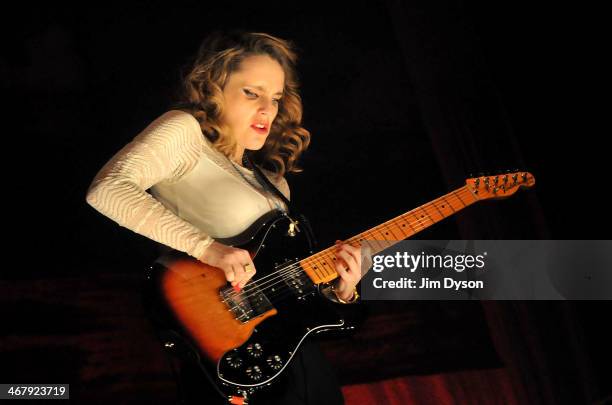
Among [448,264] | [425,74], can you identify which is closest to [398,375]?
[448,264]

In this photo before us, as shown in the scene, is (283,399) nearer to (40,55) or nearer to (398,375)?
(398,375)

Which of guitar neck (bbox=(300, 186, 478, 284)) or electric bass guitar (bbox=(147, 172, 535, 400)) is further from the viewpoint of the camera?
guitar neck (bbox=(300, 186, 478, 284))

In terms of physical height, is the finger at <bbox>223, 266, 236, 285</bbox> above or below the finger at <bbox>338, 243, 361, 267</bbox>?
above

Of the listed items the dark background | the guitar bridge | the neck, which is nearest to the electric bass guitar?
the guitar bridge

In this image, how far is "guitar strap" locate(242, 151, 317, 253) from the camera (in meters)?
1.63

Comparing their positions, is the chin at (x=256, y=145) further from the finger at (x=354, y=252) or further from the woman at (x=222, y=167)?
the finger at (x=354, y=252)

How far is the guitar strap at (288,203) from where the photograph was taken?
1.63 metres

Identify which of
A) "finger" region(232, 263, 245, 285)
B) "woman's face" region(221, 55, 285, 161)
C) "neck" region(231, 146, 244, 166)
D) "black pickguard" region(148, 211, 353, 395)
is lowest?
"black pickguard" region(148, 211, 353, 395)

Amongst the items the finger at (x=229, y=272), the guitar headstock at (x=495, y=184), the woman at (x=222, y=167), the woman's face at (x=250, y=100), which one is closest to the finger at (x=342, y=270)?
the woman at (x=222, y=167)

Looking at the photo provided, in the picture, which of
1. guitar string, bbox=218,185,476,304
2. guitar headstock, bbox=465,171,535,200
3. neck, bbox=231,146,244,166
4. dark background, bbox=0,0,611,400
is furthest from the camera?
dark background, bbox=0,0,611,400

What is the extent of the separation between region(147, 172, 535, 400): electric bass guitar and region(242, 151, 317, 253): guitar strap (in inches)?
0.5

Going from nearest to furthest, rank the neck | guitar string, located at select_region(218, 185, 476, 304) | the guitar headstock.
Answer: guitar string, located at select_region(218, 185, 476, 304), the neck, the guitar headstock

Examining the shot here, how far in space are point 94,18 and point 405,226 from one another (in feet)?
4.58

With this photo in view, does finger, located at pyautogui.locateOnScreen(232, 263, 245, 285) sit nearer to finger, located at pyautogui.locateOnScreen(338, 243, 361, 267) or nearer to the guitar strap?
the guitar strap
